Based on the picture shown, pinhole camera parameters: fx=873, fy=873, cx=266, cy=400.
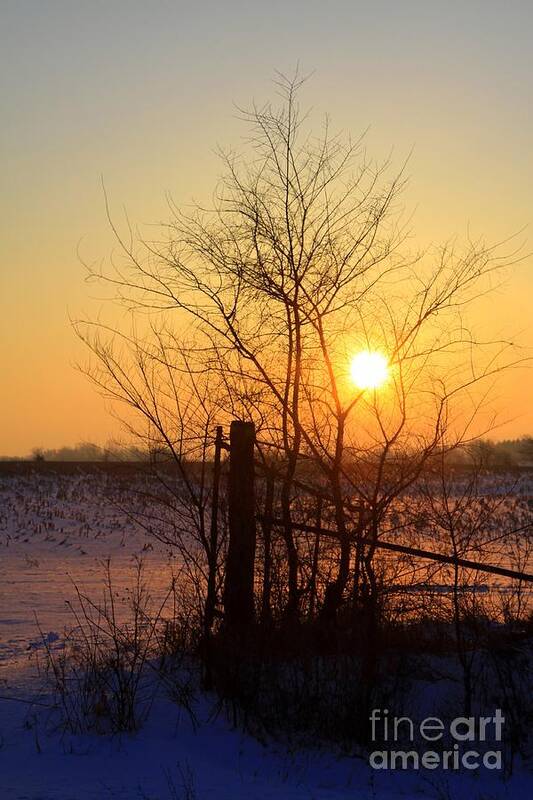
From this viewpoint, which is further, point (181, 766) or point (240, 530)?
point (240, 530)

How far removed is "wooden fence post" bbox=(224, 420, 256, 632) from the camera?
23.9 feet

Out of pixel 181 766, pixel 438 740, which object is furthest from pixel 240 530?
pixel 438 740

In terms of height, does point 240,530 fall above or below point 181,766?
above

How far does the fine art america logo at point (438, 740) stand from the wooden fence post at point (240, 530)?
147cm

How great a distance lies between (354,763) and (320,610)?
167 centimetres

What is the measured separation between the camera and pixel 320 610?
25.0ft

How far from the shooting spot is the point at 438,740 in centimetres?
639

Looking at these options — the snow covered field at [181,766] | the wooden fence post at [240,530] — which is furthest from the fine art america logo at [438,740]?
the wooden fence post at [240,530]

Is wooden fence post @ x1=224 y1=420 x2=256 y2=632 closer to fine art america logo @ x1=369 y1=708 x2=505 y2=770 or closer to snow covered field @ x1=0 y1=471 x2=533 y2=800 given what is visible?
snow covered field @ x1=0 y1=471 x2=533 y2=800

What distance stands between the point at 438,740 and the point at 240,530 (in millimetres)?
2237

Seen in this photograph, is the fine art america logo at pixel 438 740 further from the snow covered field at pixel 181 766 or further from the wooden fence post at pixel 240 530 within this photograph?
the wooden fence post at pixel 240 530

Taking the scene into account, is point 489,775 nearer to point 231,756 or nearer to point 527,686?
point 527,686

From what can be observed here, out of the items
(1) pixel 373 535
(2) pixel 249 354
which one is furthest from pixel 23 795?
(2) pixel 249 354

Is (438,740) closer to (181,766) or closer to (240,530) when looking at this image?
(181,766)
